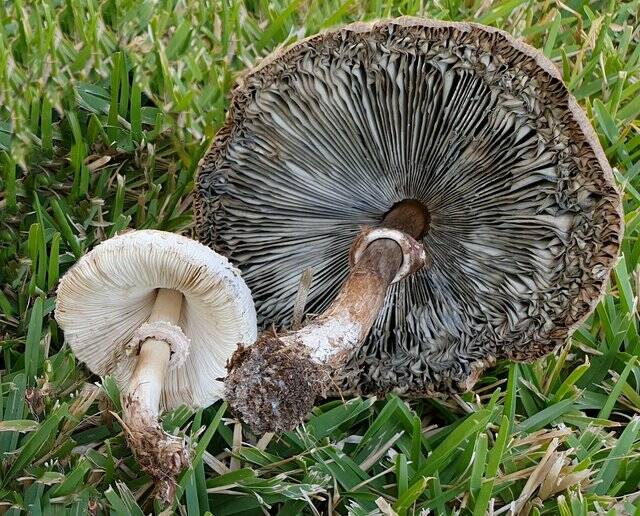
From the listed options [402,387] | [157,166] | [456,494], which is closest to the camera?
[456,494]

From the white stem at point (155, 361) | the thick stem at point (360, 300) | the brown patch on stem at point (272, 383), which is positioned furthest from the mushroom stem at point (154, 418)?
the thick stem at point (360, 300)

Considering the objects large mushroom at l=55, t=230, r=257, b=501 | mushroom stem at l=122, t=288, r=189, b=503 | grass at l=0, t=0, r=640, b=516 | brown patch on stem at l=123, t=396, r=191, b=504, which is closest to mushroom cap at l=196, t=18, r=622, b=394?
grass at l=0, t=0, r=640, b=516

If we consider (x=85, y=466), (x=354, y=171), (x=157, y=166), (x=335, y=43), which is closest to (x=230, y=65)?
(x=157, y=166)

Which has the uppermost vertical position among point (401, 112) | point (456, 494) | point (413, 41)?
point (413, 41)

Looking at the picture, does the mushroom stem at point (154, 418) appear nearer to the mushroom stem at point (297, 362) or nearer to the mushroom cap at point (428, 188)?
the mushroom stem at point (297, 362)

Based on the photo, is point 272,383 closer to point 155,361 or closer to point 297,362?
point 297,362

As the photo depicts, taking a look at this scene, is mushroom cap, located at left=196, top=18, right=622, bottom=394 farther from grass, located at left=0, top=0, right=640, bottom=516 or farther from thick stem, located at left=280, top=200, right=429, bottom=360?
grass, located at left=0, top=0, right=640, bottom=516

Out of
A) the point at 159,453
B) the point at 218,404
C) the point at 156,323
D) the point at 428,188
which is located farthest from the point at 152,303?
the point at 428,188

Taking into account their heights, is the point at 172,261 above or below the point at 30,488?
above

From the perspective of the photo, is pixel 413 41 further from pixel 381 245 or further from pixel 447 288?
pixel 447 288
